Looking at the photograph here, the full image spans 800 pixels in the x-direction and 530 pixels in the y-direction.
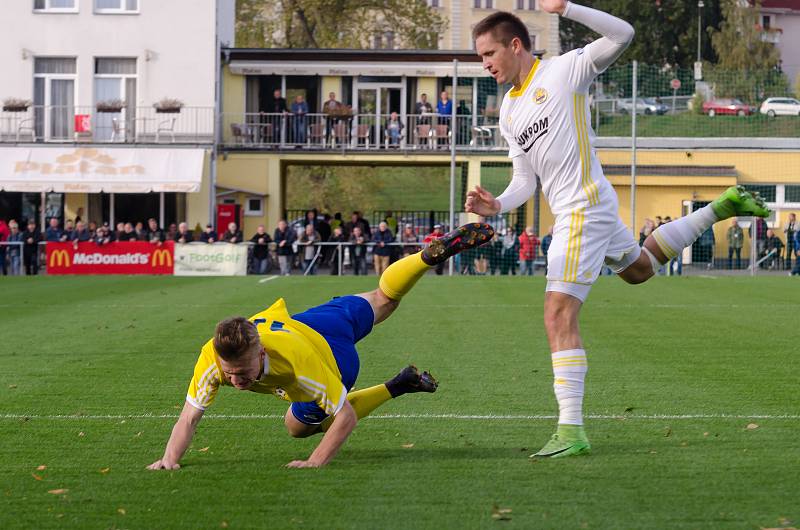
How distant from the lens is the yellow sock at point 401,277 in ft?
24.7

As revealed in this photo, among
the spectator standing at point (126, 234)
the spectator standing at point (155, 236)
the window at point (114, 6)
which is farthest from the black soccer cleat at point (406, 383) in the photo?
the window at point (114, 6)

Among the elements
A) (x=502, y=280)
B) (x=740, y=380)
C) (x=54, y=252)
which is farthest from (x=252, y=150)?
(x=740, y=380)

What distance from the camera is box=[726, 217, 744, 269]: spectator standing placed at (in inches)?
1305

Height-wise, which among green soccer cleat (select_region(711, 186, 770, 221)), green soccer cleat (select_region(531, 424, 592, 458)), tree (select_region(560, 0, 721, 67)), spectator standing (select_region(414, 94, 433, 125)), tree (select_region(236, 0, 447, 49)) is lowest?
green soccer cleat (select_region(531, 424, 592, 458))

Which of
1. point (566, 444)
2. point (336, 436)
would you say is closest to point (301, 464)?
point (336, 436)

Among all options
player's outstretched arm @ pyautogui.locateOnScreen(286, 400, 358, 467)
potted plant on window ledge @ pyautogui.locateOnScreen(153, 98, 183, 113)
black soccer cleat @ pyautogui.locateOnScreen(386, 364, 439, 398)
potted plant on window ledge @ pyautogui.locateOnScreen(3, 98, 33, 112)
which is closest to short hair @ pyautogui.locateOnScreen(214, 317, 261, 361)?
player's outstretched arm @ pyautogui.locateOnScreen(286, 400, 358, 467)

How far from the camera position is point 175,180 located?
3966 cm

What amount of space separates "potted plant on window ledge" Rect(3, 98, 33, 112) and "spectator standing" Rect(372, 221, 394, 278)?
15572 millimetres

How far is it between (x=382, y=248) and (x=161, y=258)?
5.78m

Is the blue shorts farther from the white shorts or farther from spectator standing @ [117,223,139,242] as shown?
spectator standing @ [117,223,139,242]

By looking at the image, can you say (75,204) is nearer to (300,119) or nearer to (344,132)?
(300,119)

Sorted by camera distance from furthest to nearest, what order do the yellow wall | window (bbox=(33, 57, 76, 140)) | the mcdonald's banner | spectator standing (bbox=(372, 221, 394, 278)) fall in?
window (bbox=(33, 57, 76, 140))
the yellow wall
spectator standing (bbox=(372, 221, 394, 278))
the mcdonald's banner

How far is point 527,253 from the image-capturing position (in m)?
32.2

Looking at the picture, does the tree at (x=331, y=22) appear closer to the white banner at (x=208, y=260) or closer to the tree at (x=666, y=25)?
the tree at (x=666, y=25)
